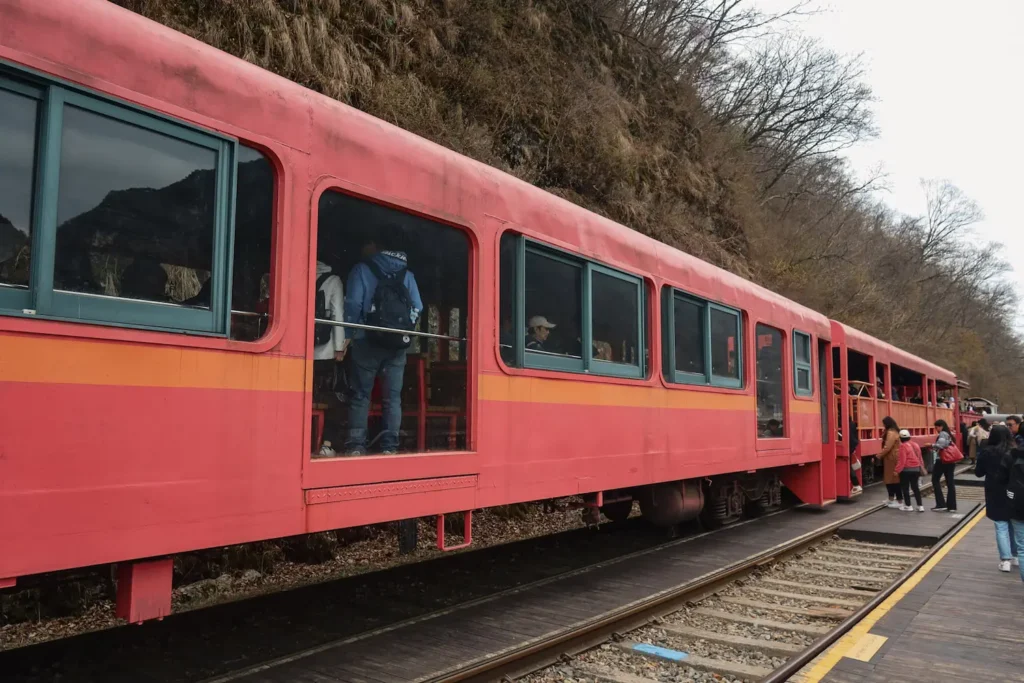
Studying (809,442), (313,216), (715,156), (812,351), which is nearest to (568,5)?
(715,156)

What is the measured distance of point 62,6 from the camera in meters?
2.85

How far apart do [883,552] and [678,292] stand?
4.05 metres

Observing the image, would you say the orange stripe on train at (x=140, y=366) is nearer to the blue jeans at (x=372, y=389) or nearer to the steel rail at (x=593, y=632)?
the blue jeans at (x=372, y=389)

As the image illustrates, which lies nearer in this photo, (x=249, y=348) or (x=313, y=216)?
(x=249, y=348)

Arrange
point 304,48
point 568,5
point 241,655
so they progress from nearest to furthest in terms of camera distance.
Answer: point 241,655 < point 304,48 < point 568,5

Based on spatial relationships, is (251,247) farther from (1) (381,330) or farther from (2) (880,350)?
(2) (880,350)

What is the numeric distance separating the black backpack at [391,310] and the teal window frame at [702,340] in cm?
317

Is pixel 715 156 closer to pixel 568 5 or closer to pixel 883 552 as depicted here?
pixel 568 5

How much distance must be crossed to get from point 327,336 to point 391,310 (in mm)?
460

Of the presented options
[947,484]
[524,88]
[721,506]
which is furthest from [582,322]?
[524,88]

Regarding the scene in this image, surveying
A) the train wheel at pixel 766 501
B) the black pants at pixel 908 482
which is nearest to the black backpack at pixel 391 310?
the train wheel at pixel 766 501

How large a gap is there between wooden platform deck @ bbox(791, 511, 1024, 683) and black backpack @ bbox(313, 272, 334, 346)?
3172mm

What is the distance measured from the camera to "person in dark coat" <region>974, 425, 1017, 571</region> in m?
6.89

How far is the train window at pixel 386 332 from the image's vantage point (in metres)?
3.79
